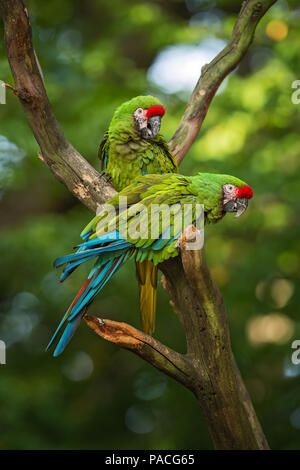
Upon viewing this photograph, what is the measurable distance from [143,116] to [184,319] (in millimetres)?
1160

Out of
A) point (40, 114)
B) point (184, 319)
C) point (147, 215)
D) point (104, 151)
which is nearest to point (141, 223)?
point (147, 215)

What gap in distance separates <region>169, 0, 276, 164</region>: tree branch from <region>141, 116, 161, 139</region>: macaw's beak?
178 mm

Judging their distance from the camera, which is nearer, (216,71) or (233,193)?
(233,193)

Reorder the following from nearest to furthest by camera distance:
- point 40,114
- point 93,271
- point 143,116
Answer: point 93,271
point 40,114
point 143,116

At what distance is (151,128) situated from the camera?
9.36 ft

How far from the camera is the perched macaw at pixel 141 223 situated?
221 cm

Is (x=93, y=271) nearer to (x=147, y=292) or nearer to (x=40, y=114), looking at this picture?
(x=147, y=292)

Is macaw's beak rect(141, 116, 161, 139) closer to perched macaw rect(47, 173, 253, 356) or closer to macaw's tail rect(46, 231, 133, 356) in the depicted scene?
perched macaw rect(47, 173, 253, 356)

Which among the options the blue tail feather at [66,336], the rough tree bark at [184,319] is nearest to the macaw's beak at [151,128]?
the rough tree bark at [184,319]

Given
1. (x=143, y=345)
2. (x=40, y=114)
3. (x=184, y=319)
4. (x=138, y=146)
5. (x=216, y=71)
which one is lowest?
(x=143, y=345)

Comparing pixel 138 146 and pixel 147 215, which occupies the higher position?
pixel 138 146

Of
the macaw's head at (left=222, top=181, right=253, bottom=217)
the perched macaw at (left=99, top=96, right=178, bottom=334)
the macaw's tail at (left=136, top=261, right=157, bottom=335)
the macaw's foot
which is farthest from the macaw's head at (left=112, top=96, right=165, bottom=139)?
the macaw's tail at (left=136, top=261, right=157, bottom=335)

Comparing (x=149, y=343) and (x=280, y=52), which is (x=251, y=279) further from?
(x=149, y=343)

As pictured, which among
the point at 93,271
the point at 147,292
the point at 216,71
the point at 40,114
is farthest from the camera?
the point at 216,71
